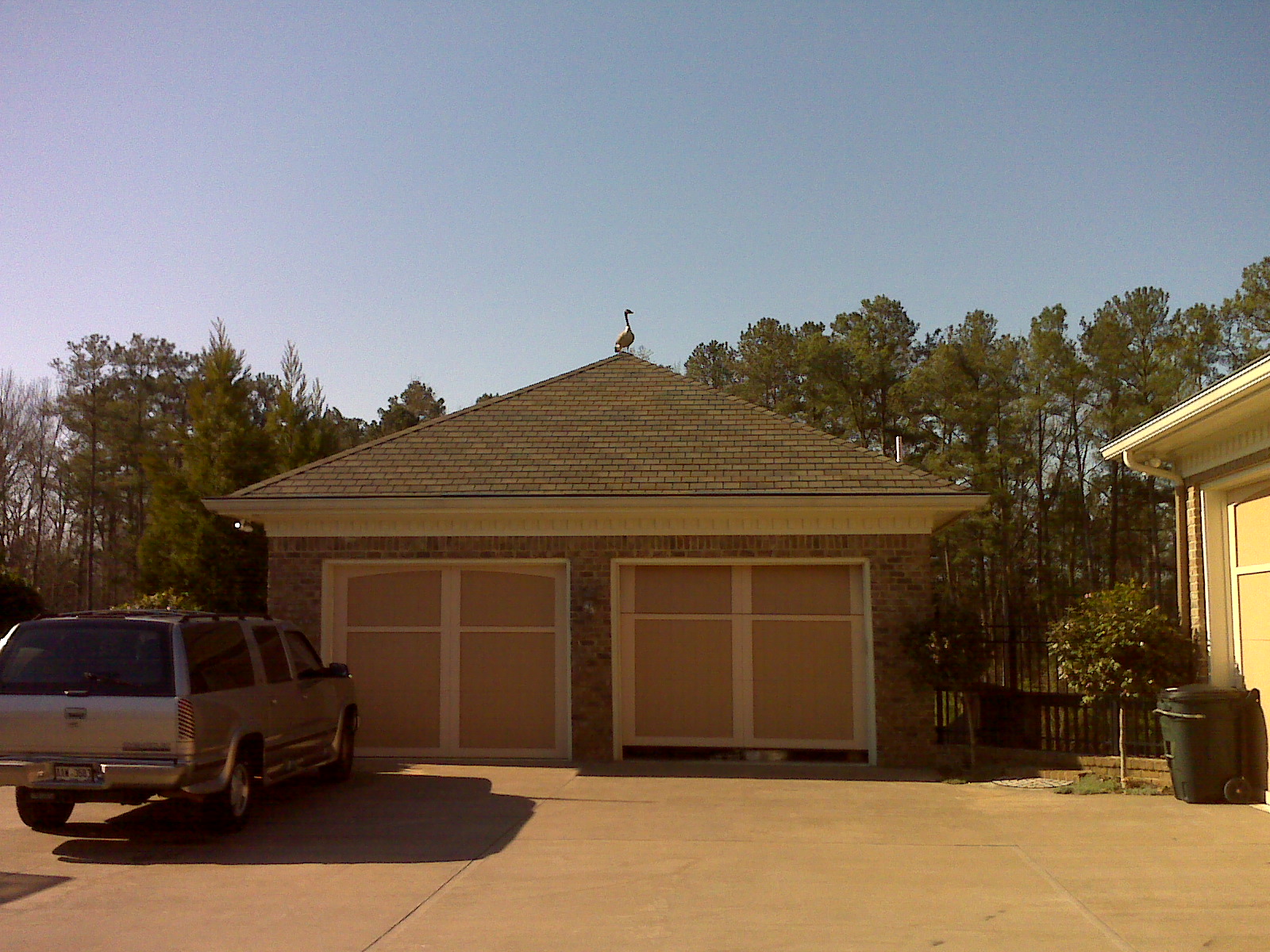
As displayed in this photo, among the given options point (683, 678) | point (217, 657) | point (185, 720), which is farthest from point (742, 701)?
point (185, 720)

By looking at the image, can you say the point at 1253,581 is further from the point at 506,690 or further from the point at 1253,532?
the point at 506,690

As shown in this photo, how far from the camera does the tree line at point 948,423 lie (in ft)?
128

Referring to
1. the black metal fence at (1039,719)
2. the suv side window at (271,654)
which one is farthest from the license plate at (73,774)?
the black metal fence at (1039,719)

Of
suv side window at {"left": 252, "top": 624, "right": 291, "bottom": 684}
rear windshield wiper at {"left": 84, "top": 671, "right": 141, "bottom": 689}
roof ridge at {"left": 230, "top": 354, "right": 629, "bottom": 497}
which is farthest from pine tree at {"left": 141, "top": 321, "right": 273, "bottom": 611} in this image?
rear windshield wiper at {"left": 84, "top": 671, "right": 141, "bottom": 689}

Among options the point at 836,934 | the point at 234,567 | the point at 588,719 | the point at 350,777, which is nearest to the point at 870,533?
the point at 588,719

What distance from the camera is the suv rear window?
9320 mm

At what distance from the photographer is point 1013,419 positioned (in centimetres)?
4131

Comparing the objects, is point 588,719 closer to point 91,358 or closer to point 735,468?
point 735,468

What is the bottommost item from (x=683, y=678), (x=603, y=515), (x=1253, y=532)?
(x=683, y=678)

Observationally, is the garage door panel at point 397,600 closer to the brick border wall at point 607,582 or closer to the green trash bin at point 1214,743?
the brick border wall at point 607,582

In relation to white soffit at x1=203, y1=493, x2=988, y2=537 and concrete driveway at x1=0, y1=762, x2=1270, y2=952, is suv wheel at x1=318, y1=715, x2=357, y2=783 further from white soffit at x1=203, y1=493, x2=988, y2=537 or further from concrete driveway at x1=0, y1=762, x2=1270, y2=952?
white soffit at x1=203, y1=493, x2=988, y2=537

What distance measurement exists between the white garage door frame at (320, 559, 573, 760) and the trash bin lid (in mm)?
6806

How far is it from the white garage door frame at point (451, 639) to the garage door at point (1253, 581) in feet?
24.1

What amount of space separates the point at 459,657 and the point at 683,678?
2780mm
